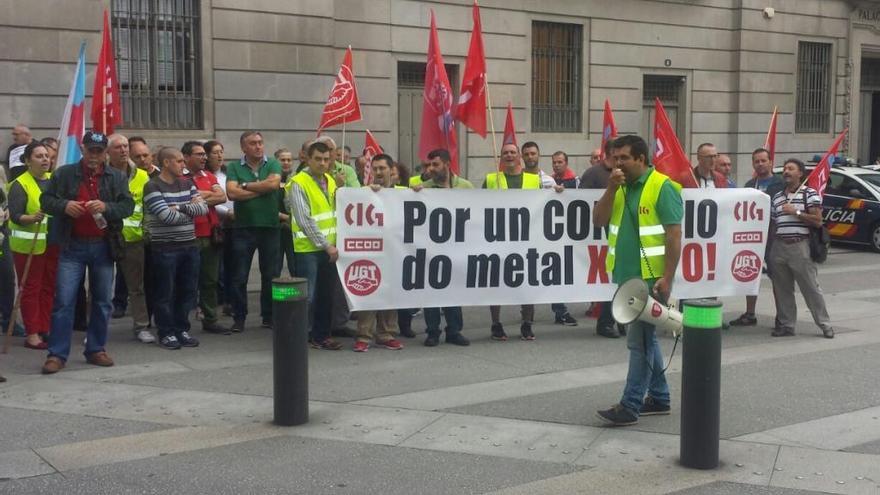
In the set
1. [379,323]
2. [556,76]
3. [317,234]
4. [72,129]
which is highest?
[556,76]

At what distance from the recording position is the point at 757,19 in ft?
79.7

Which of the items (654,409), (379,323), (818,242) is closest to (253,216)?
(379,323)

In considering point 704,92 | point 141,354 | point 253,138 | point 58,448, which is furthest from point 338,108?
point 704,92

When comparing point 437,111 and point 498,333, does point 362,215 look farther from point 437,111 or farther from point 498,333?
point 437,111

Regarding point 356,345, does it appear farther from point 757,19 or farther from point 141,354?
point 757,19

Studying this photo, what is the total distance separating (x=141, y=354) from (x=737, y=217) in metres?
5.84

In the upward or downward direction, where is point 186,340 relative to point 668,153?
downward

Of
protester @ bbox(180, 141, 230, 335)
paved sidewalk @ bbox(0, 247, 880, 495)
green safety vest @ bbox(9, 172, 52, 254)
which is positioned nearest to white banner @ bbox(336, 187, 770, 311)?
paved sidewalk @ bbox(0, 247, 880, 495)

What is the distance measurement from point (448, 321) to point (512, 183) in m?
1.53

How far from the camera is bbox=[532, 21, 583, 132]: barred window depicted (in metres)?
20.7

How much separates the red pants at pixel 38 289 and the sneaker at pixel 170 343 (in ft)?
3.42

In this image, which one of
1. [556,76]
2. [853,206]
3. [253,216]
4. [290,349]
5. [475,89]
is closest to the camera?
[290,349]

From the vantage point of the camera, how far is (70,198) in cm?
792

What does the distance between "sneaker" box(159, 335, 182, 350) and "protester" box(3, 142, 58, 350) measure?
105 centimetres
